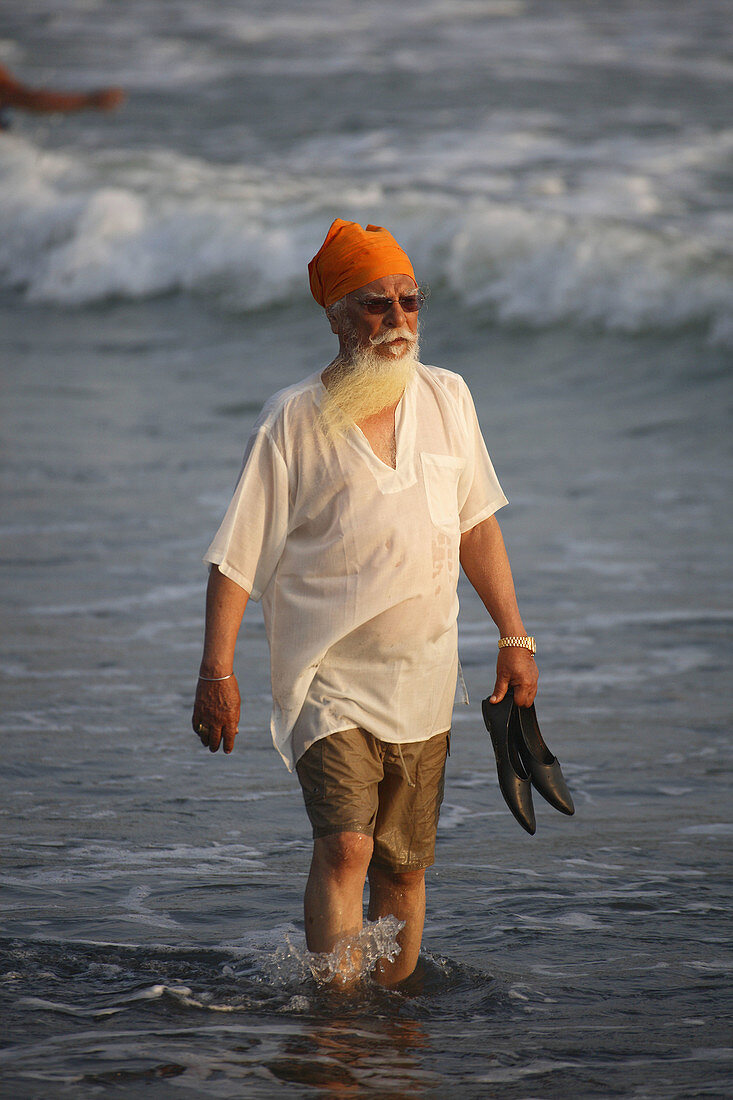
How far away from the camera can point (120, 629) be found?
6.81 metres

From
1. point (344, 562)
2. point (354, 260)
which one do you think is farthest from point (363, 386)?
point (344, 562)

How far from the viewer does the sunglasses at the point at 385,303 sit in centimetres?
351

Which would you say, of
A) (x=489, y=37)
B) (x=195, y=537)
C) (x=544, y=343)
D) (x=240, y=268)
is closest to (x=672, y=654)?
(x=195, y=537)

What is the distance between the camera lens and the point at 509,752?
3.77 metres

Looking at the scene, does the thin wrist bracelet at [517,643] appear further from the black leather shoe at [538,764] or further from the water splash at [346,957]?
the water splash at [346,957]

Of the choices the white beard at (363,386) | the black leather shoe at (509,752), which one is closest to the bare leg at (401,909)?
the black leather shoe at (509,752)

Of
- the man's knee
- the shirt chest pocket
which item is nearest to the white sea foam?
the shirt chest pocket

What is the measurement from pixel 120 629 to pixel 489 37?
19.5 meters

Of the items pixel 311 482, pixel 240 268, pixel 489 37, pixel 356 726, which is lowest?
pixel 356 726

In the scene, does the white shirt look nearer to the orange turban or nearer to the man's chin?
the man's chin

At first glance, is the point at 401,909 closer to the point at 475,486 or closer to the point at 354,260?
the point at 475,486

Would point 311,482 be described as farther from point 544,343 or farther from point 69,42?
point 69,42

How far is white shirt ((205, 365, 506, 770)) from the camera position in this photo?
137 inches

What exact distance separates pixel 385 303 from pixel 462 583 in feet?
14.8
